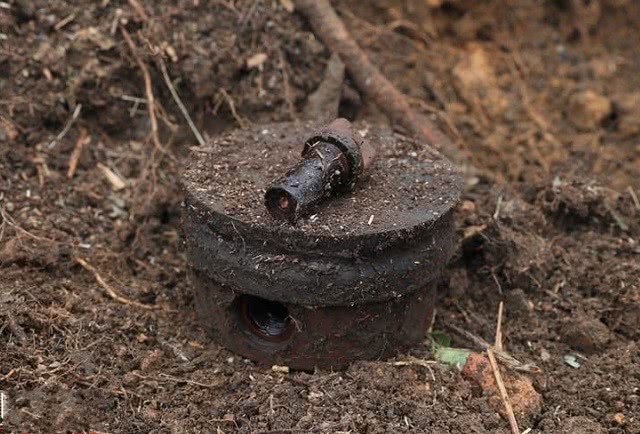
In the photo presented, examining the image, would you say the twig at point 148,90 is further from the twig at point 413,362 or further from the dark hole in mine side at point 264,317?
the twig at point 413,362

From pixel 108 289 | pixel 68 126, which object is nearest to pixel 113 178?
pixel 68 126

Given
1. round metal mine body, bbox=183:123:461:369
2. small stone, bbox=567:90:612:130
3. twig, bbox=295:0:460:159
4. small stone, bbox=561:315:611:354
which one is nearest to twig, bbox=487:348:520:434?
round metal mine body, bbox=183:123:461:369

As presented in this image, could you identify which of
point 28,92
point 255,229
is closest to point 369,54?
point 28,92

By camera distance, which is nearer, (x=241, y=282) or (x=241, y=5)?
(x=241, y=282)

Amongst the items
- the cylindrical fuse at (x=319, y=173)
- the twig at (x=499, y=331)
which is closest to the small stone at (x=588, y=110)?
the twig at (x=499, y=331)

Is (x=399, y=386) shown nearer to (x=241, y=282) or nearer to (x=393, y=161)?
(x=241, y=282)

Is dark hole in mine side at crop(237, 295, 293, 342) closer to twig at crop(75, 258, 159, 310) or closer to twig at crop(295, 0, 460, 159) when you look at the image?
twig at crop(75, 258, 159, 310)

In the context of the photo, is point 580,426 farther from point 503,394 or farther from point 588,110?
point 588,110

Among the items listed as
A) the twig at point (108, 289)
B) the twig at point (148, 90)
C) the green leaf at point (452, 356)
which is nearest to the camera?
the green leaf at point (452, 356)
